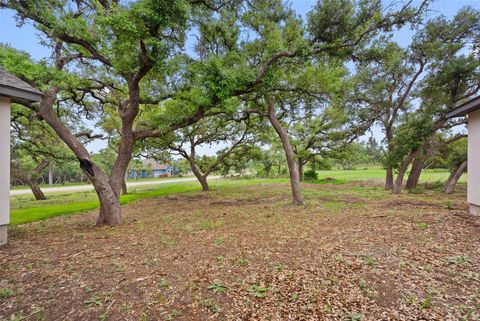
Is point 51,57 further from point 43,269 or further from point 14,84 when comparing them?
point 43,269

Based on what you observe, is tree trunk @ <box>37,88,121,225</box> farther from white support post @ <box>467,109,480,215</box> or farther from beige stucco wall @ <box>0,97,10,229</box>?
white support post @ <box>467,109,480,215</box>

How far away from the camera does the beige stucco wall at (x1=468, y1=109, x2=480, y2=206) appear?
5.91 metres

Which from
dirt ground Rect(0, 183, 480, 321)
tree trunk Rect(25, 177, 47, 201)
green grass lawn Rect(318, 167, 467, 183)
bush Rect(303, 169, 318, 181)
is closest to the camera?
dirt ground Rect(0, 183, 480, 321)

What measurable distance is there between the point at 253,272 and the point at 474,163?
692 cm

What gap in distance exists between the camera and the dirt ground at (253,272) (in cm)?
249

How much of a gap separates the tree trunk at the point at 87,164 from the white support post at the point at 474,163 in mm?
10141

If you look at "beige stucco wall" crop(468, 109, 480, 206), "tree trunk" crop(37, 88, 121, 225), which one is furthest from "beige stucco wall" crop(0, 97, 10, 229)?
"beige stucco wall" crop(468, 109, 480, 206)

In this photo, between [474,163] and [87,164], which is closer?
[474,163]

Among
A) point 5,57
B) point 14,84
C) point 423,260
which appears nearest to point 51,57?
point 5,57

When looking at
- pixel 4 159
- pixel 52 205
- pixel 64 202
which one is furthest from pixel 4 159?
pixel 64 202

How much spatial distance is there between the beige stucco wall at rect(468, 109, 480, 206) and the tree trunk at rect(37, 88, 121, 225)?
10139 millimetres

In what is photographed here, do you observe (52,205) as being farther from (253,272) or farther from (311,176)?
(311,176)

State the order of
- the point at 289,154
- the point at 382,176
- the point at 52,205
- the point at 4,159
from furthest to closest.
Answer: the point at 382,176 → the point at 52,205 → the point at 289,154 → the point at 4,159

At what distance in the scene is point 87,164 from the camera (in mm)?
6285
